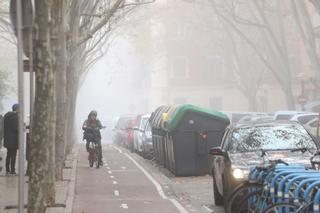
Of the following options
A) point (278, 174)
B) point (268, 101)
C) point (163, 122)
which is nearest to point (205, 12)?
point (268, 101)

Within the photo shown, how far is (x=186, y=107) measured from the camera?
63.4ft

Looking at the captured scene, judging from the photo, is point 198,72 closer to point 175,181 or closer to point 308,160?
point 175,181

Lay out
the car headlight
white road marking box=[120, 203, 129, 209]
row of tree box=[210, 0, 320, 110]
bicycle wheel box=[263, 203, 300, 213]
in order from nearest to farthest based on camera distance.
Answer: bicycle wheel box=[263, 203, 300, 213], the car headlight, white road marking box=[120, 203, 129, 209], row of tree box=[210, 0, 320, 110]

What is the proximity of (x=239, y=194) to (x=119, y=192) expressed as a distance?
6096 millimetres

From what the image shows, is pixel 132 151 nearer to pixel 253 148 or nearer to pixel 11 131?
pixel 11 131

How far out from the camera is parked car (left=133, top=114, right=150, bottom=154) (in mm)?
30453

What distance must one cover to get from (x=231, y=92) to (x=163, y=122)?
54.8m

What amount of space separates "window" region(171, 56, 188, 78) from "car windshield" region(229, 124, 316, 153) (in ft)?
201

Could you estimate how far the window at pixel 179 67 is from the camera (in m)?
75.4

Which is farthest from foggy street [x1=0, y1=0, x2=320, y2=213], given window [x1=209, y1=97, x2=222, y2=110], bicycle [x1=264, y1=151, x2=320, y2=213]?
window [x1=209, y1=97, x2=222, y2=110]

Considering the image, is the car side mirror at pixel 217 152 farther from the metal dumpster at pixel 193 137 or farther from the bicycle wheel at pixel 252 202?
the metal dumpster at pixel 193 137

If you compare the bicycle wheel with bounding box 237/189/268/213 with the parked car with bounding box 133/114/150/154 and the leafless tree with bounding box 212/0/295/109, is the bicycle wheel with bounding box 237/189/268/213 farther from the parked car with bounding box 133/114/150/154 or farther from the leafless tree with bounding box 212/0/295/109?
the leafless tree with bounding box 212/0/295/109

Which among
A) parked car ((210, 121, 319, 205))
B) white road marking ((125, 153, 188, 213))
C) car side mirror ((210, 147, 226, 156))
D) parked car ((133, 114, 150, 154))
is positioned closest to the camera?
parked car ((210, 121, 319, 205))

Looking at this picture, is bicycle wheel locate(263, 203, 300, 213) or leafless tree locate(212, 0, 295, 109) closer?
bicycle wheel locate(263, 203, 300, 213)
